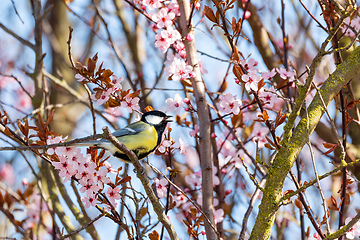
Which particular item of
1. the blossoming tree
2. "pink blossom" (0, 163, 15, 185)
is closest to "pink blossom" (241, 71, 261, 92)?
the blossoming tree

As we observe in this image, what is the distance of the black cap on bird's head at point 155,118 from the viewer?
2.60m

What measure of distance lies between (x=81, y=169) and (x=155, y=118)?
750 mm

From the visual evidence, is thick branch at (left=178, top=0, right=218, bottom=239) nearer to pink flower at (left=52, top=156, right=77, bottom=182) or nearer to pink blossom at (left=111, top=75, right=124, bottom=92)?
pink blossom at (left=111, top=75, right=124, bottom=92)

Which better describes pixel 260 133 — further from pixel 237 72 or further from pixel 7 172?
pixel 7 172

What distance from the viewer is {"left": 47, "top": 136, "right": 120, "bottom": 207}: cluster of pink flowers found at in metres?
2.06

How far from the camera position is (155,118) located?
106 inches

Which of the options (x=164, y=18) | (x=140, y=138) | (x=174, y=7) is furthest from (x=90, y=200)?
(x=174, y=7)

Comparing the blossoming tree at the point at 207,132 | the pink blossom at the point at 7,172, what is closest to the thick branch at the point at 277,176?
the blossoming tree at the point at 207,132

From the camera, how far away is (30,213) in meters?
3.74

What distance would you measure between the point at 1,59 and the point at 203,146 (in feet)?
15.6

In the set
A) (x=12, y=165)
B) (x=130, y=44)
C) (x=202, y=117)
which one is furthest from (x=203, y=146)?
(x=12, y=165)

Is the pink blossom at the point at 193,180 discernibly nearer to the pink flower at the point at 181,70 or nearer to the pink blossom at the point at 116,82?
the pink flower at the point at 181,70

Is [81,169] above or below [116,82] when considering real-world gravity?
below

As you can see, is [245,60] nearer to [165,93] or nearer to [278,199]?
[278,199]
